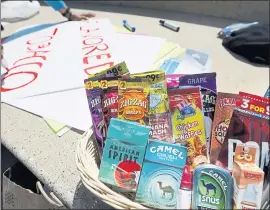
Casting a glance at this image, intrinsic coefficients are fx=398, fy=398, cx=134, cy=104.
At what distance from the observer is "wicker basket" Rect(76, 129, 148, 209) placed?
1.87 ft

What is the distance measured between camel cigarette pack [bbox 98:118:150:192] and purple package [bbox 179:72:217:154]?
0.38ft

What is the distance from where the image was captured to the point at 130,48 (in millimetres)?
1251

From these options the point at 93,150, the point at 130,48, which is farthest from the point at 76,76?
the point at 93,150

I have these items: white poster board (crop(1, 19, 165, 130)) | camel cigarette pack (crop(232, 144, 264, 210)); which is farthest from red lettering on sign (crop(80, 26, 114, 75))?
camel cigarette pack (crop(232, 144, 264, 210))

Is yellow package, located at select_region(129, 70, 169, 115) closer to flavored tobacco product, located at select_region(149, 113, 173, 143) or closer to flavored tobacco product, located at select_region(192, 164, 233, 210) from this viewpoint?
flavored tobacco product, located at select_region(149, 113, 173, 143)

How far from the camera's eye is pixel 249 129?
0.58m

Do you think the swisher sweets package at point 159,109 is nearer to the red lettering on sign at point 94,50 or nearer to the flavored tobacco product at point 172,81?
the flavored tobacco product at point 172,81

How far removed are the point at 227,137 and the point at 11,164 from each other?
0.70 meters

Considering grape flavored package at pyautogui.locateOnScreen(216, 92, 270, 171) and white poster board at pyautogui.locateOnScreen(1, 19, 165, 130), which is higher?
grape flavored package at pyautogui.locateOnScreen(216, 92, 270, 171)

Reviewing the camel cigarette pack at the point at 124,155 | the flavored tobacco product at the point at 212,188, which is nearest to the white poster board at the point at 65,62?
the camel cigarette pack at the point at 124,155

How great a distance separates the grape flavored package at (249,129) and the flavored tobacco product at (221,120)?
3 centimetres

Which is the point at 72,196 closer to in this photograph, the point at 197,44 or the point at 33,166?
the point at 33,166

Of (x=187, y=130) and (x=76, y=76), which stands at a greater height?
(x=187, y=130)

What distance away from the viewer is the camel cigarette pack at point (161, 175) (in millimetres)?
573
